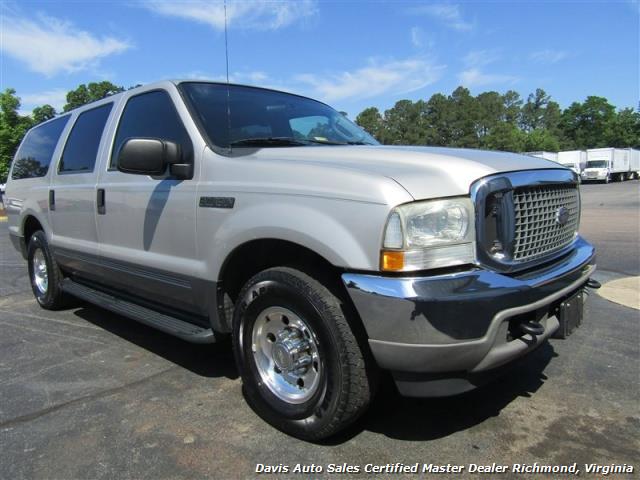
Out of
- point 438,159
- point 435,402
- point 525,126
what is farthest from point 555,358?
point 525,126

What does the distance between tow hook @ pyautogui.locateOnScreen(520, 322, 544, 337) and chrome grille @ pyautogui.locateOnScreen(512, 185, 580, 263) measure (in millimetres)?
307

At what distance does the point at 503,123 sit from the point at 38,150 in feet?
282

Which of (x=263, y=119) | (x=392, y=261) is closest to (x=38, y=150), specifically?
(x=263, y=119)

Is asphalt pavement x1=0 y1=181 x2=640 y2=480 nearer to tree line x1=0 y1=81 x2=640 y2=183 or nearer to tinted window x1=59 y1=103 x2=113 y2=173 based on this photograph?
tinted window x1=59 y1=103 x2=113 y2=173

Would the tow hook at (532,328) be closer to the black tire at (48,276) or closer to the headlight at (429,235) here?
the headlight at (429,235)

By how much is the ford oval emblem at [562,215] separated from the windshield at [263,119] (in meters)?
1.53

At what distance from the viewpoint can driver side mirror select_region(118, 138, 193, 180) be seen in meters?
2.99

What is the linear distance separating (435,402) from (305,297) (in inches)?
48.7

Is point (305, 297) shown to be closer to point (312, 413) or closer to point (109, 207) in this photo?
point (312, 413)

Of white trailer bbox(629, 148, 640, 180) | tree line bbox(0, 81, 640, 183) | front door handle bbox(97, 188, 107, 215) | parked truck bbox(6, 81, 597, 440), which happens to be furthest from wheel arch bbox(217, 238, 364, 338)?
white trailer bbox(629, 148, 640, 180)

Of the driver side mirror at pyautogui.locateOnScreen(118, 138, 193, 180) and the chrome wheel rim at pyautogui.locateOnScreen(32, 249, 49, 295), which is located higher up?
the driver side mirror at pyautogui.locateOnScreen(118, 138, 193, 180)

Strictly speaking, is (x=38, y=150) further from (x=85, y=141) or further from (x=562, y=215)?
(x=562, y=215)

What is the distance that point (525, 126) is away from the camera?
12300 centimetres

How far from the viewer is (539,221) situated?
272 cm
